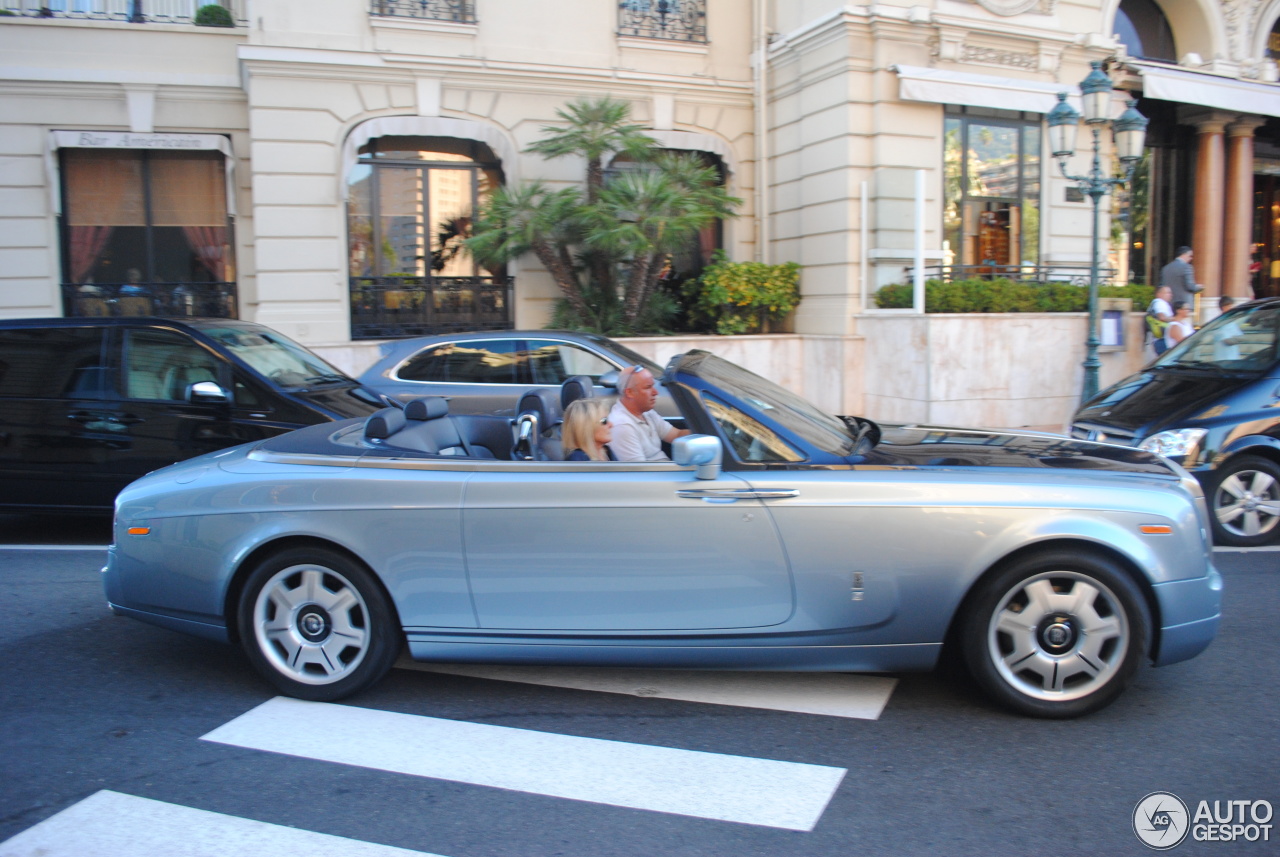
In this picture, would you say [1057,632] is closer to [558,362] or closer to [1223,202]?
[558,362]

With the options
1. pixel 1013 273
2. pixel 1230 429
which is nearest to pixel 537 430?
pixel 1230 429

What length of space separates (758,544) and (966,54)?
13.0 m

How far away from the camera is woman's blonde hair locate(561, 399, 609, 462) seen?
4.32 meters

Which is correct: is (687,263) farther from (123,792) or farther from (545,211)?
(123,792)

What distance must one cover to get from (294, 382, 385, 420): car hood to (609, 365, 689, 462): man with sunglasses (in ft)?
10.2

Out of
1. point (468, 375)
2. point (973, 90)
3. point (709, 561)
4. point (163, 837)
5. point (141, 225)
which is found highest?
point (973, 90)

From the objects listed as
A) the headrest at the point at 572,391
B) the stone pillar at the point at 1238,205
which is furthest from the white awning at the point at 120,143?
the stone pillar at the point at 1238,205

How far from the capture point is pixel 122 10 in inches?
548

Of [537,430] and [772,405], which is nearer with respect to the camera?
[772,405]

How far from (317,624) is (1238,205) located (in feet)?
62.3

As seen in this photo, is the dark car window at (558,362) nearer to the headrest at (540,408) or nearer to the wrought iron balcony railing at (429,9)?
the headrest at (540,408)

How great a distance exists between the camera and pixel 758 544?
148 inches

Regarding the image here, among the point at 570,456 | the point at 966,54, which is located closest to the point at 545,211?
the point at 966,54

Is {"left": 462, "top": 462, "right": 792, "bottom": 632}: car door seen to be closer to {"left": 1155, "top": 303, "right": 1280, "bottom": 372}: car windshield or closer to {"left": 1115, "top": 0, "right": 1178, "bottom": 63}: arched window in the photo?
{"left": 1155, "top": 303, "right": 1280, "bottom": 372}: car windshield
